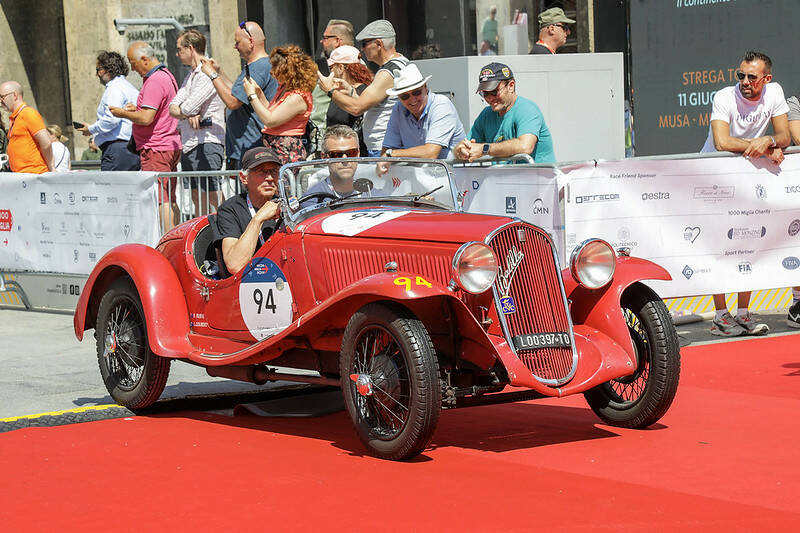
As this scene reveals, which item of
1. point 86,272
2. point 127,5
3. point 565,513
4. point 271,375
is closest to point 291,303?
point 271,375

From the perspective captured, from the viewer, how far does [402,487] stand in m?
5.45

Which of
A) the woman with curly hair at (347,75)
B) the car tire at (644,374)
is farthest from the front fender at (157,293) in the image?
the woman with curly hair at (347,75)

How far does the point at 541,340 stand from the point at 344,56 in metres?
4.89

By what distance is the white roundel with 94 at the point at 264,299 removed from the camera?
688 cm

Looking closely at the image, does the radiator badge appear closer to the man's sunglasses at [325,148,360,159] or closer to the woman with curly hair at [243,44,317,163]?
the man's sunglasses at [325,148,360,159]

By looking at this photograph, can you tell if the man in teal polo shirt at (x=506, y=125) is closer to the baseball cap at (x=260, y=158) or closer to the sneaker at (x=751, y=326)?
the sneaker at (x=751, y=326)

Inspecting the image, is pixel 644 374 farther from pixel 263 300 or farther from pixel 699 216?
pixel 699 216

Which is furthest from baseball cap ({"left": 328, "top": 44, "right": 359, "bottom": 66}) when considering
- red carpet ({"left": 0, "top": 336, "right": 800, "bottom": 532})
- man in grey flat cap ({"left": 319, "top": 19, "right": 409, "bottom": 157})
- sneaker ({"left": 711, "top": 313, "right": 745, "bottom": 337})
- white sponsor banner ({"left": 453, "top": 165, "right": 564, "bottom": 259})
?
red carpet ({"left": 0, "top": 336, "right": 800, "bottom": 532})

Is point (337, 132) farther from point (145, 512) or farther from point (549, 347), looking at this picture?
point (145, 512)

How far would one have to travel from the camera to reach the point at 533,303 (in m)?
6.27

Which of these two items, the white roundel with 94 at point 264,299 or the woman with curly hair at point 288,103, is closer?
the white roundel with 94 at point 264,299

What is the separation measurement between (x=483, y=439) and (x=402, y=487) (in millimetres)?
1153

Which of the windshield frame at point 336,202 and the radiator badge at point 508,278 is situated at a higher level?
the windshield frame at point 336,202

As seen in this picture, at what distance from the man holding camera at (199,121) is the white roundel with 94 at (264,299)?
4.34 m
